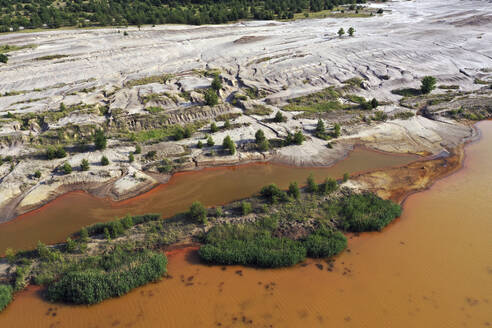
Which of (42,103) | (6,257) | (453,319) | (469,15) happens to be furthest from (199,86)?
(469,15)

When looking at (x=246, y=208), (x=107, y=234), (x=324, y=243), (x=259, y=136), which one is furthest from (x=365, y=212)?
(x=107, y=234)

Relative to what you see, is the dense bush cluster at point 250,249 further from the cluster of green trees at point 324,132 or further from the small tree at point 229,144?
the cluster of green trees at point 324,132

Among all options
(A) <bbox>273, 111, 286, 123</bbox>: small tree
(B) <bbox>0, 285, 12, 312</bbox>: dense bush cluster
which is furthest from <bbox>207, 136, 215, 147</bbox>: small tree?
(B) <bbox>0, 285, 12, 312</bbox>: dense bush cluster

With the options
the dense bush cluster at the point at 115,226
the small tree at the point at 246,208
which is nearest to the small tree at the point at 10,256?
the dense bush cluster at the point at 115,226

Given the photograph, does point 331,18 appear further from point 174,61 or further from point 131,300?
point 131,300

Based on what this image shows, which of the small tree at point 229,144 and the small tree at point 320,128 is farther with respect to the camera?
the small tree at point 320,128

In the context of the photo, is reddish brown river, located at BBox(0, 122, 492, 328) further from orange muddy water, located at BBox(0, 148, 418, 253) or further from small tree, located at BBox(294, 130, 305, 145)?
small tree, located at BBox(294, 130, 305, 145)
